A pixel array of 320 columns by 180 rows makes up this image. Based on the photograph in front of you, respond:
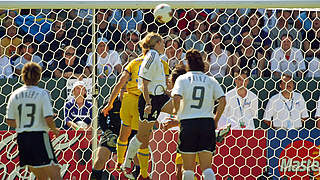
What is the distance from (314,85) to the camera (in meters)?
7.02

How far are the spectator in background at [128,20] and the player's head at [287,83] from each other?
224cm

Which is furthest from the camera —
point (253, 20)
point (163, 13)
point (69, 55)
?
point (253, 20)

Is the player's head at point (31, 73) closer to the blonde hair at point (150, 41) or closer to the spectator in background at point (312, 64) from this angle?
the blonde hair at point (150, 41)

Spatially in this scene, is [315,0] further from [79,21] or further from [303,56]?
[79,21]

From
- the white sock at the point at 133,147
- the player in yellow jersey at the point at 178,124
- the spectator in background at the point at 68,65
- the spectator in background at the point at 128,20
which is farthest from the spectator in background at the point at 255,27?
the white sock at the point at 133,147

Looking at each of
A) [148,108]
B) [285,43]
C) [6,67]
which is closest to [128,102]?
[148,108]

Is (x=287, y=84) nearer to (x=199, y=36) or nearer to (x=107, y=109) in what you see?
(x=199, y=36)

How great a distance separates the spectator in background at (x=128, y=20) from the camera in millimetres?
7660

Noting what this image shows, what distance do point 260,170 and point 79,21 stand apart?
3.38m

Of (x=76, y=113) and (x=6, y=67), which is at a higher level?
(x=6, y=67)

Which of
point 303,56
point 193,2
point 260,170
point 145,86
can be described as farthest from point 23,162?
point 303,56

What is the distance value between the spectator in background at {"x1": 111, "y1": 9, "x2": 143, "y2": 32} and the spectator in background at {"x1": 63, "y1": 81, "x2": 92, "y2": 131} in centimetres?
119

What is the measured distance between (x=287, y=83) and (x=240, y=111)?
29.2 inches

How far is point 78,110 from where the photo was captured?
6.94 metres
